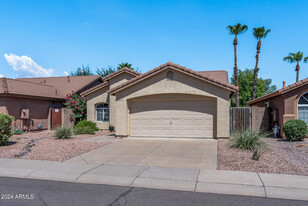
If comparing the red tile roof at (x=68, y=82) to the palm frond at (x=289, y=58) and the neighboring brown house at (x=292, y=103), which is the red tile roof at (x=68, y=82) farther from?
the palm frond at (x=289, y=58)

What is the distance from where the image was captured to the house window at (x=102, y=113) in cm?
2172

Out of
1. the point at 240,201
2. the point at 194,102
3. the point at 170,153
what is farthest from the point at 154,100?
the point at 240,201

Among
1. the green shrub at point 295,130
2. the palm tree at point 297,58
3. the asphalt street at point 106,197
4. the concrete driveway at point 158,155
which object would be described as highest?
the palm tree at point 297,58

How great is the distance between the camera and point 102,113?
2191cm

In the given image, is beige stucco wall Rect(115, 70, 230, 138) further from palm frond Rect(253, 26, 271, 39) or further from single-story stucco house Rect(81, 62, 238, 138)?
palm frond Rect(253, 26, 271, 39)

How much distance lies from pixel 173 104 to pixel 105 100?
7.83 meters

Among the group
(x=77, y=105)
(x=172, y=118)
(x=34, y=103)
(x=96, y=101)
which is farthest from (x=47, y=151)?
(x=77, y=105)

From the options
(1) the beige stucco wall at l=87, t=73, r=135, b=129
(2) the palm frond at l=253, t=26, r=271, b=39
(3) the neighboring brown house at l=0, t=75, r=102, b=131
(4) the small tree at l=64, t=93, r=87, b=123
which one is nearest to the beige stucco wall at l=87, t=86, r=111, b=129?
(1) the beige stucco wall at l=87, t=73, r=135, b=129

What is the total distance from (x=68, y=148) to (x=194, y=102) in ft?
23.4

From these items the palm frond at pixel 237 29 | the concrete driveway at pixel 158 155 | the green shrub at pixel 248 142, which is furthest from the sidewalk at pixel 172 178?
the palm frond at pixel 237 29

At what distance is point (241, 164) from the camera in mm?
8633

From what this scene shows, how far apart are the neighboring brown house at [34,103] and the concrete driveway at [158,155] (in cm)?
→ 970

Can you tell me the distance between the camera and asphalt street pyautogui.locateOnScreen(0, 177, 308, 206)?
18.3ft

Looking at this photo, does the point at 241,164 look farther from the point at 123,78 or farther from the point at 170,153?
the point at 123,78
